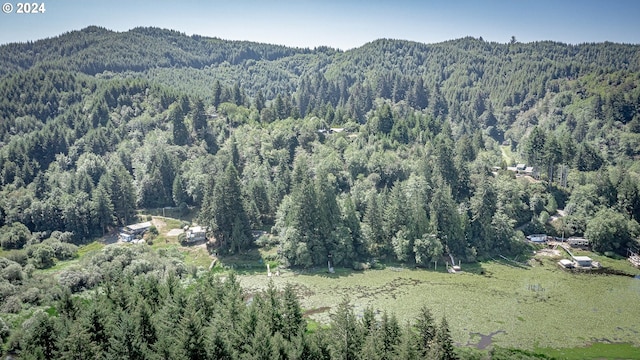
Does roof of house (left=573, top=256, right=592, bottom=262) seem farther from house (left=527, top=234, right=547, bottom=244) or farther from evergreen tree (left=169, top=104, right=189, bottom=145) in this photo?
evergreen tree (left=169, top=104, right=189, bottom=145)

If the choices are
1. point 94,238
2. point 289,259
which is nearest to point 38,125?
point 94,238

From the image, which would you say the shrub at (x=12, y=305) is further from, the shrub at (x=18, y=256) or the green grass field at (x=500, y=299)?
the green grass field at (x=500, y=299)

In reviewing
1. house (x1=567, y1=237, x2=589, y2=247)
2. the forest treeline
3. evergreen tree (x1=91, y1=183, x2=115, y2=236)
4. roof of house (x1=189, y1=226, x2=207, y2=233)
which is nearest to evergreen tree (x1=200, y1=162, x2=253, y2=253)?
the forest treeline

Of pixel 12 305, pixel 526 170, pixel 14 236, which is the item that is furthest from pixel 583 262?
pixel 14 236

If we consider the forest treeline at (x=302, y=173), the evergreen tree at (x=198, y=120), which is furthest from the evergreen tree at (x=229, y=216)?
the evergreen tree at (x=198, y=120)

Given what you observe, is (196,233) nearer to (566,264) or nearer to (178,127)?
(178,127)
